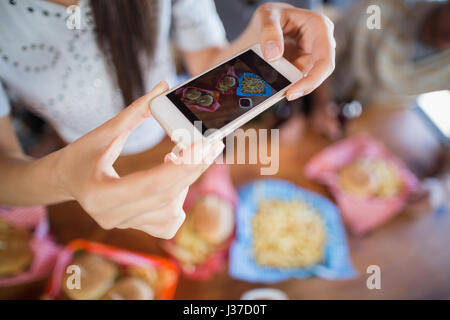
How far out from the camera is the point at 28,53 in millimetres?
394

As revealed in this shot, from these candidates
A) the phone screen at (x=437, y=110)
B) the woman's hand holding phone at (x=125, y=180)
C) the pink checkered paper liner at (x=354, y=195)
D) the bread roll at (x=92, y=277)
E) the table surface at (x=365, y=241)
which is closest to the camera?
the woman's hand holding phone at (x=125, y=180)

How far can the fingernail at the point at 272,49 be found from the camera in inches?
14.2

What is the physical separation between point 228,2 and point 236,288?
2.21 ft

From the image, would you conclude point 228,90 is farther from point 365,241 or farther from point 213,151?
point 365,241

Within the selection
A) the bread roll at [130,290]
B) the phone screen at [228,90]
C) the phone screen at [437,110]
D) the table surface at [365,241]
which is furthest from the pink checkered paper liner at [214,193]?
the phone screen at [437,110]

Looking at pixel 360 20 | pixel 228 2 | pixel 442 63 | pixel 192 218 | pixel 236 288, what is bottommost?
pixel 236 288

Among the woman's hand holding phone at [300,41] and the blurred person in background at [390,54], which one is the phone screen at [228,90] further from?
the blurred person in background at [390,54]

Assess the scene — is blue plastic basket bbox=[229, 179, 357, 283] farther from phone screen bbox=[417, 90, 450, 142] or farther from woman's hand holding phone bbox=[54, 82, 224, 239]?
phone screen bbox=[417, 90, 450, 142]

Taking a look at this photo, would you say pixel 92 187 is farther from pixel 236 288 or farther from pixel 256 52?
pixel 236 288

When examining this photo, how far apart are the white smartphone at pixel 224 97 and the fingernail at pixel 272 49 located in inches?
0.4

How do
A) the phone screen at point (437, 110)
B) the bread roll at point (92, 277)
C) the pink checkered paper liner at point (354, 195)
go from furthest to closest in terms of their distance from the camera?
the phone screen at point (437, 110), the pink checkered paper liner at point (354, 195), the bread roll at point (92, 277)

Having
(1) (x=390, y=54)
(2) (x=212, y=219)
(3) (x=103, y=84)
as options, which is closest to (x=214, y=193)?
(2) (x=212, y=219)
